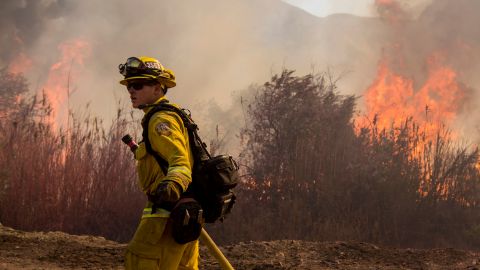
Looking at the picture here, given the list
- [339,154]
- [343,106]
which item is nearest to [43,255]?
[339,154]

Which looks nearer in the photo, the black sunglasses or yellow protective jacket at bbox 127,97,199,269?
yellow protective jacket at bbox 127,97,199,269

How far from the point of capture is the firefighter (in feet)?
9.03

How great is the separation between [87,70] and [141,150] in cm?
2264

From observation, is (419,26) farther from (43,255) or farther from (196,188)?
(196,188)

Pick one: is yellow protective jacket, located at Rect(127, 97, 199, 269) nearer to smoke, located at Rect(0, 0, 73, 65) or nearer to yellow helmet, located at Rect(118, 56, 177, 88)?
yellow helmet, located at Rect(118, 56, 177, 88)

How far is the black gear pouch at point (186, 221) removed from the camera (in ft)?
9.05

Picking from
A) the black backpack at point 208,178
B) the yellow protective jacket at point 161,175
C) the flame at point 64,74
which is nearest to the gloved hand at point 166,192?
the yellow protective jacket at point 161,175

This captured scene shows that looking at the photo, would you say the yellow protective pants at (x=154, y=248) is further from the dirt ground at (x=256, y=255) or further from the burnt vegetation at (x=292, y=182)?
the burnt vegetation at (x=292, y=182)

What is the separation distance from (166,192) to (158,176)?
1.31 ft

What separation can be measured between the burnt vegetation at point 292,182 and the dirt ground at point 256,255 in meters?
0.95

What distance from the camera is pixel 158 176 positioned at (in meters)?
2.96

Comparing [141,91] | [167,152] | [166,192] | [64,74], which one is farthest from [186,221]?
[64,74]

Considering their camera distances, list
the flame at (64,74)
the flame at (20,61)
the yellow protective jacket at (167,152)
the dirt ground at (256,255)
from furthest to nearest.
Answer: the flame at (20,61) → the flame at (64,74) → the dirt ground at (256,255) → the yellow protective jacket at (167,152)

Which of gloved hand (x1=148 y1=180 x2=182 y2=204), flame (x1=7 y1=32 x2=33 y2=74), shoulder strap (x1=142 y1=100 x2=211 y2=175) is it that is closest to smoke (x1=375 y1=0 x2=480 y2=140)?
flame (x1=7 y1=32 x2=33 y2=74)
